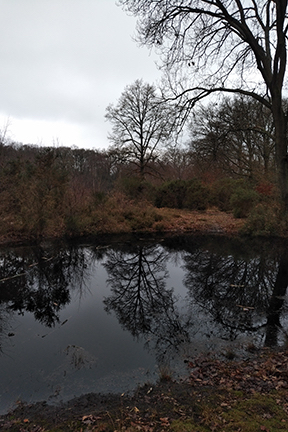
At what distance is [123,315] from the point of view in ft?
21.3

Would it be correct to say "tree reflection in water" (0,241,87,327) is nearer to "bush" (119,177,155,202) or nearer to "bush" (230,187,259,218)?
"bush" (119,177,155,202)

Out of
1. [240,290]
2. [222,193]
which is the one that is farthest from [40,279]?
[222,193]

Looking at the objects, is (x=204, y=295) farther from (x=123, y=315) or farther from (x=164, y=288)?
(x=123, y=315)

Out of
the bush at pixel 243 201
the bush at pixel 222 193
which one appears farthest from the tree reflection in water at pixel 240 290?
the bush at pixel 222 193

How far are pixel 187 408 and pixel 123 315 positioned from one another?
10.7 ft

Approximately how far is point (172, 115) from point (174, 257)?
20.7 feet

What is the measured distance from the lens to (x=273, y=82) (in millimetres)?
12328

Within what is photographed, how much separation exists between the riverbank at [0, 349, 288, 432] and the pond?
1.01 ft

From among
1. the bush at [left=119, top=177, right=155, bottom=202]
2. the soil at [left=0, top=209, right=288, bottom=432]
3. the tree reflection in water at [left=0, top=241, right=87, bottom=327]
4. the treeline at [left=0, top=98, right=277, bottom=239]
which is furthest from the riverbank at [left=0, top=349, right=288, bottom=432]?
the bush at [left=119, top=177, right=155, bottom=202]

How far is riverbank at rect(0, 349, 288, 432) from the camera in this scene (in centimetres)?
305

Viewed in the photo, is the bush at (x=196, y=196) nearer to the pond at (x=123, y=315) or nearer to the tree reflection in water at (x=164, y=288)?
the tree reflection in water at (x=164, y=288)

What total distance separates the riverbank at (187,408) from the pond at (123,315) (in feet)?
1.01

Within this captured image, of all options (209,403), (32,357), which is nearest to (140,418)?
(209,403)

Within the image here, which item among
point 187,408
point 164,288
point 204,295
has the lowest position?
point 187,408
